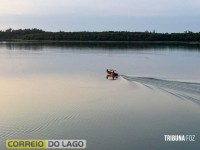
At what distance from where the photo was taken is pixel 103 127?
1309cm

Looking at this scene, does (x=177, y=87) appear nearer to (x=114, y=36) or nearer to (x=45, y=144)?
(x=45, y=144)

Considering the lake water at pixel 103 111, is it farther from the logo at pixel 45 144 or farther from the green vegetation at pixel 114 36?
the green vegetation at pixel 114 36

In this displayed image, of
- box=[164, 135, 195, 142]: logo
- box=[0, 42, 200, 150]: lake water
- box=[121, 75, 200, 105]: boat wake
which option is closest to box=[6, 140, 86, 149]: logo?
box=[0, 42, 200, 150]: lake water

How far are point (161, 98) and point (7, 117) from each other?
7379 mm

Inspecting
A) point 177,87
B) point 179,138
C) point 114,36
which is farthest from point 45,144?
point 114,36

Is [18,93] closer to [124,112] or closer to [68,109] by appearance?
[68,109]

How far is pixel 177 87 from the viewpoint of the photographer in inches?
789

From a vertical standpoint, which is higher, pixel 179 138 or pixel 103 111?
pixel 103 111

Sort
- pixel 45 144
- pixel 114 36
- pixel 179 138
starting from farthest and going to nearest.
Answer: pixel 114 36 → pixel 179 138 → pixel 45 144

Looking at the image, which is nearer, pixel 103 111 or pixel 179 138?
pixel 179 138

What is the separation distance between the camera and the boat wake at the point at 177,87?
58.7 feet

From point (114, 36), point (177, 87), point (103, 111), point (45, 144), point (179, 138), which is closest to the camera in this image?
point (45, 144)

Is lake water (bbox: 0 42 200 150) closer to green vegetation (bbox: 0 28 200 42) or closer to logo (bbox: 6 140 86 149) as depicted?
logo (bbox: 6 140 86 149)

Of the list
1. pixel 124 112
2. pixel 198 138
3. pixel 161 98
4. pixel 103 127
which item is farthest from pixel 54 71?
pixel 198 138
